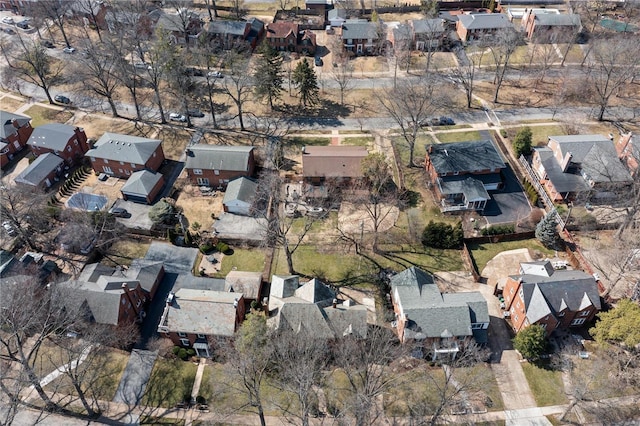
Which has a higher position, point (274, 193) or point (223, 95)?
point (223, 95)

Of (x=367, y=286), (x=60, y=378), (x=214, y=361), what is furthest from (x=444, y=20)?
(x=60, y=378)

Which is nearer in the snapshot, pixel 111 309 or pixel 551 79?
pixel 111 309

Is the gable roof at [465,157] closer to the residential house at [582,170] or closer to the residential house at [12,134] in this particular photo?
the residential house at [582,170]

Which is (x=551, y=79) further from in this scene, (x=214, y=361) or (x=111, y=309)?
(x=111, y=309)

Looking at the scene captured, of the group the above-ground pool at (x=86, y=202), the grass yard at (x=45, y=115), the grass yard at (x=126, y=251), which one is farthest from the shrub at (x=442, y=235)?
the grass yard at (x=45, y=115)

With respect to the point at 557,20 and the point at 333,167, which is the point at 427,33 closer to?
the point at 557,20

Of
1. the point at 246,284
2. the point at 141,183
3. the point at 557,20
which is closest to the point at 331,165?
the point at 246,284
